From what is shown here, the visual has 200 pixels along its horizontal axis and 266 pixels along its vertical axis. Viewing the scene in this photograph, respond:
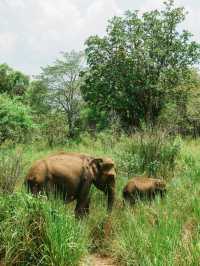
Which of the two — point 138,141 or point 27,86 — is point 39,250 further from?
point 27,86

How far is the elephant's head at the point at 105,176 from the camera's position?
7.74 metres

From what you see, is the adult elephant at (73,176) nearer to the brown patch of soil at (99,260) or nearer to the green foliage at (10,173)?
the green foliage at (10,173)

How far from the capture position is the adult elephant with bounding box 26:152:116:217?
6858mm

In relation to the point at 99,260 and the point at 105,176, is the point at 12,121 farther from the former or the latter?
the point at 99,260

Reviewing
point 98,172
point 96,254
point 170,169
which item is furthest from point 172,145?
point 96,254

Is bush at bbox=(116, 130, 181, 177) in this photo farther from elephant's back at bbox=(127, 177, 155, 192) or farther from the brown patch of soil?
the brown patch of soil

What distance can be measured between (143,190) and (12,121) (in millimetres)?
8534

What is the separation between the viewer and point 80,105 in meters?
33.5

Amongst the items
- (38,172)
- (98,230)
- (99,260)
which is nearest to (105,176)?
(98,230)

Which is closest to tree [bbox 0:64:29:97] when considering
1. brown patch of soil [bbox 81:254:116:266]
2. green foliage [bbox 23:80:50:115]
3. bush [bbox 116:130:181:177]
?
green foliage [bbox 23:80:50:115]

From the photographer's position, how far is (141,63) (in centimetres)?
2247

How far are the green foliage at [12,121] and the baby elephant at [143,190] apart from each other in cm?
760

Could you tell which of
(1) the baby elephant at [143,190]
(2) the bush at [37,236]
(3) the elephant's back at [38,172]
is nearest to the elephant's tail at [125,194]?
(1) the baby elephant at [143,190]

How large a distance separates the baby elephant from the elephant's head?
12.1 inches
